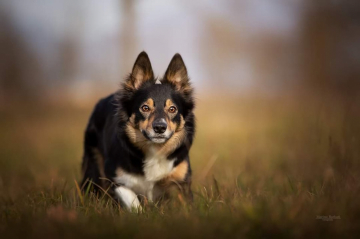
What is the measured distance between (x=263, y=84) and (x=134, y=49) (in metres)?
6.23

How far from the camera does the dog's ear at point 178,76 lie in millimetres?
4434

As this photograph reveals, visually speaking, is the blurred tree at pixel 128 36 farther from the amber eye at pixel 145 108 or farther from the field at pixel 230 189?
the amber eye at pixel 145 108

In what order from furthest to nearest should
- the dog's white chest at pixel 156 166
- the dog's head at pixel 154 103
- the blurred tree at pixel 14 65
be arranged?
the blurred tree at pixel 14 65
the dog's white chest at pixel 156 166
the dog's head at pixel 154 103

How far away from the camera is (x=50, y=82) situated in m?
18.3

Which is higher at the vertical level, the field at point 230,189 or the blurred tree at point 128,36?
the blurred tree at point 128,36

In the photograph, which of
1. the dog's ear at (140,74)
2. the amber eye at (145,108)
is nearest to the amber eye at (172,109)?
the amber eye at (145,108)

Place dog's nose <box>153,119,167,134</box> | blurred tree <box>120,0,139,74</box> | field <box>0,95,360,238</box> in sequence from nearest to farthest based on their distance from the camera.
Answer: field <box>0,95,360,238</box> → dog's nose <box>153,119,167,134</box> → blurred tree <box>120,0,139,74</box>

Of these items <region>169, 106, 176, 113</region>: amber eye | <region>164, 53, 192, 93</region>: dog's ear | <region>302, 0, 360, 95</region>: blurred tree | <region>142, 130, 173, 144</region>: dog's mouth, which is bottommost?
<region>142, 130, 173, 144</region>: dog's mouth

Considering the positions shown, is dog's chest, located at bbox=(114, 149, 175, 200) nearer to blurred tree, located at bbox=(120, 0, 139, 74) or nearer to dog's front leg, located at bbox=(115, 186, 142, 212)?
dog's front leg, located at bbox=(115, 186, 142, 212)

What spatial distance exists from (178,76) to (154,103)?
1.90 feet

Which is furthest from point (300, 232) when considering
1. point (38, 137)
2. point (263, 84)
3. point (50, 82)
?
point (50, 82)

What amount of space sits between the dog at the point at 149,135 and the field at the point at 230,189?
0.23 metres

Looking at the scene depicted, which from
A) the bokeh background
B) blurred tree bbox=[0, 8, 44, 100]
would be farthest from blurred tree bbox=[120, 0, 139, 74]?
blurred tree bbox=[0, 8, 44, 100]

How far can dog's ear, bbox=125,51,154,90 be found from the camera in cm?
435
